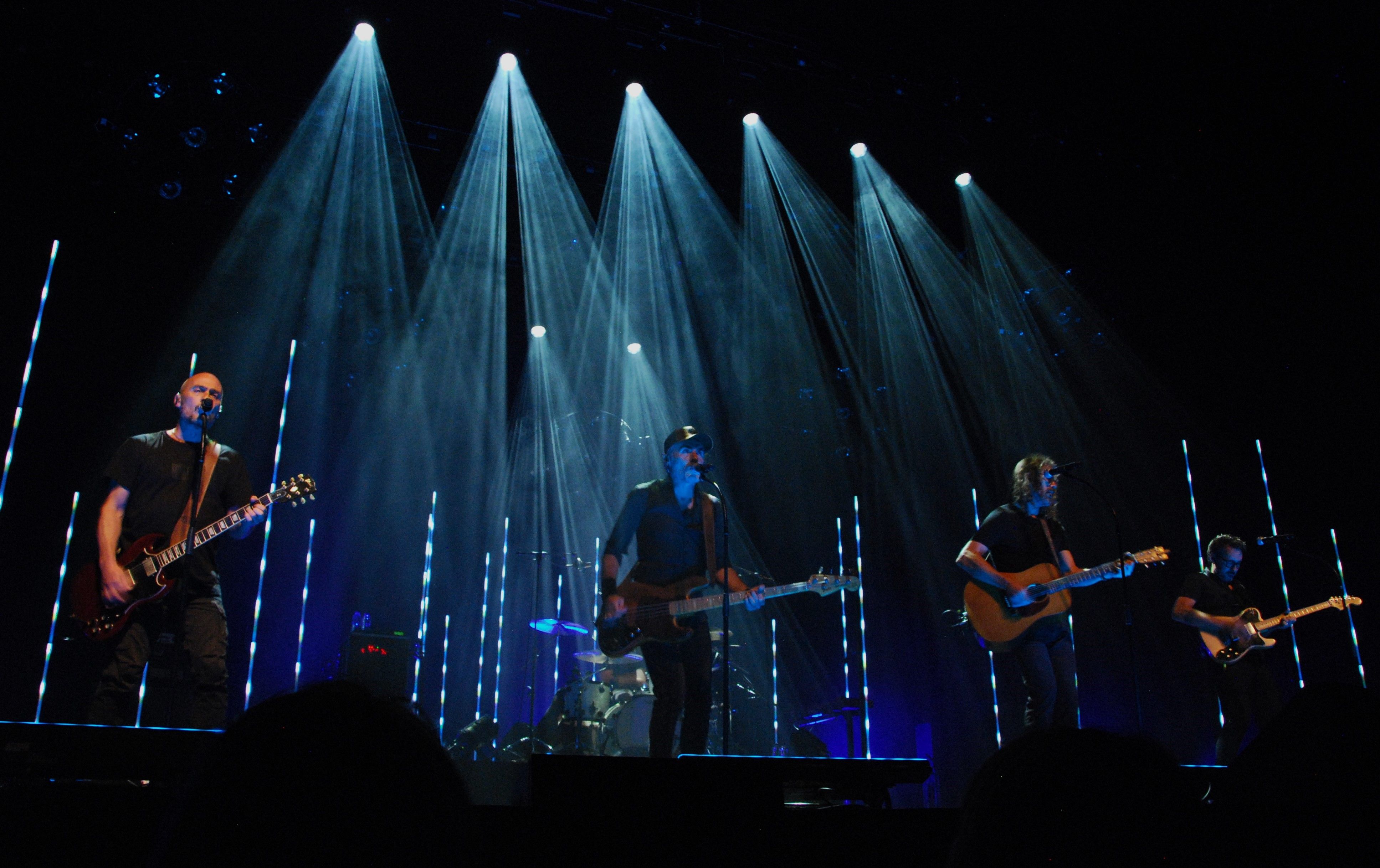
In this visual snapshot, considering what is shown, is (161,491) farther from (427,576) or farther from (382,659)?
(427,576)

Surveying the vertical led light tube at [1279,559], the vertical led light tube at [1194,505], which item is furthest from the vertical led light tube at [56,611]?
the vertical led light tube at [1279,559]

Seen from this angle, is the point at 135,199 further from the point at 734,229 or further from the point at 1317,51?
the point at 1317,51

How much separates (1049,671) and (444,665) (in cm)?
696

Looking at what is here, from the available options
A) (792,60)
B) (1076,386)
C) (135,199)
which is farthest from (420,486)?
(1076,386)

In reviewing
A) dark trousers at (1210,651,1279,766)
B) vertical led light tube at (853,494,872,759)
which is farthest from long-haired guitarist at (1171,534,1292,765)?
vertical led light tube at (853,494,872,759)

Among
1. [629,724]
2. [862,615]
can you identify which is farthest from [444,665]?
[862,615]

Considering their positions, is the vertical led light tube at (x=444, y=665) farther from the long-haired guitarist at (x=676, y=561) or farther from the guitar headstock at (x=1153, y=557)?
Result: the guitar headstock at (x=1153, y=557)

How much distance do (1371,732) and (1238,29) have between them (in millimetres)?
6578

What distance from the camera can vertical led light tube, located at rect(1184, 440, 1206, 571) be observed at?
7797 mm

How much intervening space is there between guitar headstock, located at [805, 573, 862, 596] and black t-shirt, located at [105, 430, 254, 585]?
313 cm

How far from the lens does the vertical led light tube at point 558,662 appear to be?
32.8 feet

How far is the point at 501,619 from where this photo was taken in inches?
409

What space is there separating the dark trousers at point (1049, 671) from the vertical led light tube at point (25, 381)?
6265mm

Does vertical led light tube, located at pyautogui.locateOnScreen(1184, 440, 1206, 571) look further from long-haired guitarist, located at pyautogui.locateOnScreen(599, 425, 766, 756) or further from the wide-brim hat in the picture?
the wide-brim hat
